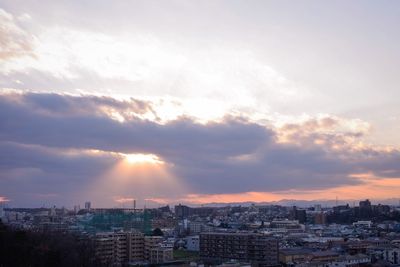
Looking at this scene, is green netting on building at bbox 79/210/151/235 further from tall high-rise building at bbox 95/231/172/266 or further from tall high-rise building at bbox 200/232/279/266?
tall high-rise building at bbox 95/231/172/266

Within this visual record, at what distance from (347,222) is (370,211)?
6.14m

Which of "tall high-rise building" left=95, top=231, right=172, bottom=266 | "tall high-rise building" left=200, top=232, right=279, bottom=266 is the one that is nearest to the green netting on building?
"tall high-rise building" left=200, top=232, right=279, bottom=266

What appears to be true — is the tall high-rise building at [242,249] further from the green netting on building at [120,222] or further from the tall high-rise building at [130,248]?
the green netting on building at [120,222]

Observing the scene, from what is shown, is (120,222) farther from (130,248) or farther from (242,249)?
(242,249)

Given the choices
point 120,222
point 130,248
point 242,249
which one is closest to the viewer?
point 130,248

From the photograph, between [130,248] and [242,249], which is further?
[242,249]

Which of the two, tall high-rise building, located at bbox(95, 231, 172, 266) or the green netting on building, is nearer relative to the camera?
tall high-rise building, located at bbox(95, 231, 172, 266)

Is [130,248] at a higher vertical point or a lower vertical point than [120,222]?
lower

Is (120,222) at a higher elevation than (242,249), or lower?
higher

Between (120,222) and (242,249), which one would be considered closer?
(242,249)

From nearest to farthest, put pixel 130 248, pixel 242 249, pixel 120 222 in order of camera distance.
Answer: pixel 130 248, pixel 242 249, pixel 120 222

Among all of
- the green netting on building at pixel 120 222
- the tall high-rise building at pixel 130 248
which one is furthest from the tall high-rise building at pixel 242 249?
the green netting on building at pixel 120 222

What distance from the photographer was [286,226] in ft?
155

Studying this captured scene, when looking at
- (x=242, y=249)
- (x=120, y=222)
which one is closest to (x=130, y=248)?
(x=242, y=249)
